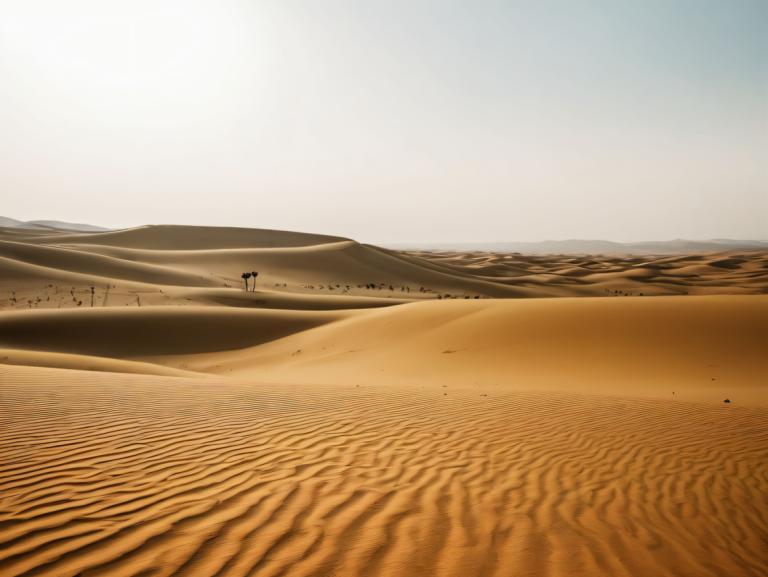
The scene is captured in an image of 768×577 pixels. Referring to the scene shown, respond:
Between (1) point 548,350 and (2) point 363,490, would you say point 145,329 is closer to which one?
(1) point 548,350

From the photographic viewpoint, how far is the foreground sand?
334 cm

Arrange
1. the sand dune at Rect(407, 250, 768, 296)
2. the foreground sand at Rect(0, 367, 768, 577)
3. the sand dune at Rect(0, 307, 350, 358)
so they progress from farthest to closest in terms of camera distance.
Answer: the sand dune at Rect(407, 250, 768, 296) < the sand dune at Rect(0, 307, 350, 358) < the foreground sand at Rect(0, 367, 768, 577)

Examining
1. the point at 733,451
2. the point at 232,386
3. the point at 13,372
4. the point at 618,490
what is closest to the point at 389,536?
the point at 618,490

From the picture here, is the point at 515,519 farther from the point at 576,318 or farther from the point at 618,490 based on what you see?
the point at 576,318

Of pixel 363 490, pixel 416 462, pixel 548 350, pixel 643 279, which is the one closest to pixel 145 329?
pixel 548 350

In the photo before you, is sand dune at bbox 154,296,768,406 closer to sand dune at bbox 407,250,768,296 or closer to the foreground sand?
the foreground sand

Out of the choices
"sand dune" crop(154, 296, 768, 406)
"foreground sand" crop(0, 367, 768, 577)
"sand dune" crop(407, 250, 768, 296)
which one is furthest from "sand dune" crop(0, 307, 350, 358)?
"sand dune" crop(407, 250, 768, 296)

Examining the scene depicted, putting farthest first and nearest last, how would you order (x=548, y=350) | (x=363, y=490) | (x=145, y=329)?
(x=145, y=329), (x=548, y=350), (x=363, y=490)

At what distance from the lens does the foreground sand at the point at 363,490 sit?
334cm

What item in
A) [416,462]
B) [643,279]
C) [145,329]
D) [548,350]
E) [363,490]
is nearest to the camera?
[363,490]

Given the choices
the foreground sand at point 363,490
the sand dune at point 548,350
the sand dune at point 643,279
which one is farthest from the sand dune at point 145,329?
the sand dune at point 643,279

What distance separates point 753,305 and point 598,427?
14.5 m

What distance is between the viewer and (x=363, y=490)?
446cm

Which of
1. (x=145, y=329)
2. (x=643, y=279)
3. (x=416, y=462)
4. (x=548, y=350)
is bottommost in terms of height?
(x=145, y=329)
